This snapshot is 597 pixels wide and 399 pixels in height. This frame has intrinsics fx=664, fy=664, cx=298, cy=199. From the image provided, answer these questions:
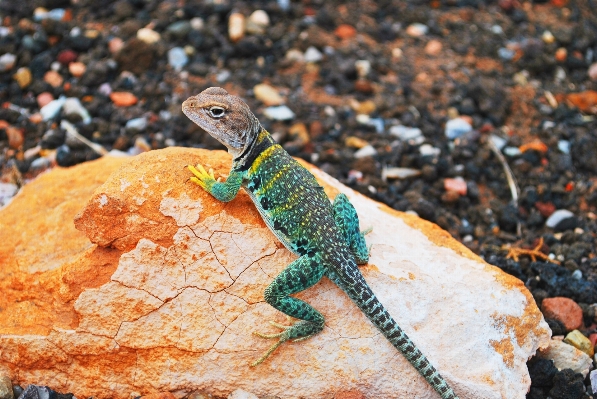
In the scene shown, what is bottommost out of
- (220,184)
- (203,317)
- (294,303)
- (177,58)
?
(177,58)

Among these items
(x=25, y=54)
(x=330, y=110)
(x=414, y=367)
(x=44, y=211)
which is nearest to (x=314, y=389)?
(x=414, y=367)

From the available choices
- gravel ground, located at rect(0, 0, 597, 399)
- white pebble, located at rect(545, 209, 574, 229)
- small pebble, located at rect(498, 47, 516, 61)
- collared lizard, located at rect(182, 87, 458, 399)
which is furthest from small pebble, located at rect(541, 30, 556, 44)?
collared lizard, located at rect(182, 87, 458, 399)

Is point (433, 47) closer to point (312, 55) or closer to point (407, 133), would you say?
point (312, 55)

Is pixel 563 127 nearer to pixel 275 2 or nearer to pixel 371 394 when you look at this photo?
pixel 275 2

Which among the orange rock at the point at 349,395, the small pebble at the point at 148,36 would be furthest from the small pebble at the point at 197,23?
the orange rock at the point at 349,395

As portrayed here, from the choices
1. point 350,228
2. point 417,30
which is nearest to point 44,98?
point 350,228

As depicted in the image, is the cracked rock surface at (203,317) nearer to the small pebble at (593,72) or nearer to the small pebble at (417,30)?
the small pebble at (593,72)
